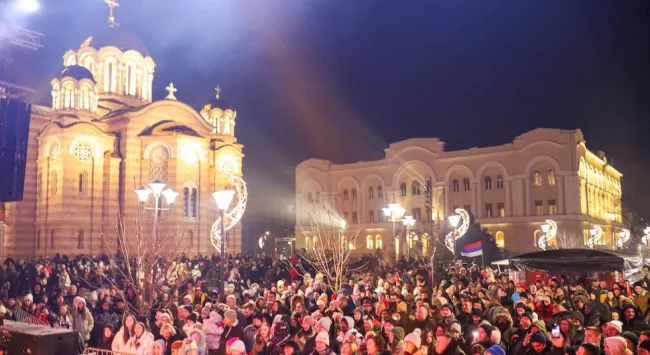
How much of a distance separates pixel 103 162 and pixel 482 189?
29774 millimetres

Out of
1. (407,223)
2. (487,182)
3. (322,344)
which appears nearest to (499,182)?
(487,182)

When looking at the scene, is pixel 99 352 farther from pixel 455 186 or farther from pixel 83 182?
pixel 455 186

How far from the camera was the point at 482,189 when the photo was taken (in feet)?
163

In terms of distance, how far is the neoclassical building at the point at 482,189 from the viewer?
45.7 meters

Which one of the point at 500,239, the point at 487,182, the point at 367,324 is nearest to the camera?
the point at 367,324

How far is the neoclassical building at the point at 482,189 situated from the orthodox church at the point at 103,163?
10647 millimetres

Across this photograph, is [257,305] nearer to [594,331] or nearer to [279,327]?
[279,327]

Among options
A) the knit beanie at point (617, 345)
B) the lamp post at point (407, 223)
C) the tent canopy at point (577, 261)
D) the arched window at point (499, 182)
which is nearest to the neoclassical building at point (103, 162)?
the lamp post at point (407, 223)

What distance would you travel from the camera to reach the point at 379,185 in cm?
5556

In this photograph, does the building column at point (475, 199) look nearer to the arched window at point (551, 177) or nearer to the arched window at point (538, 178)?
the arched window at point (538, 178)

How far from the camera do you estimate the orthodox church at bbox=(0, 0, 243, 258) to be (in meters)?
35.5

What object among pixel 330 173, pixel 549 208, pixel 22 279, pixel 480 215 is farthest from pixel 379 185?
pixel 22 279

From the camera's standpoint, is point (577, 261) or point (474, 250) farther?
point (474, 250)

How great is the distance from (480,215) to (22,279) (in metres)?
38.0
